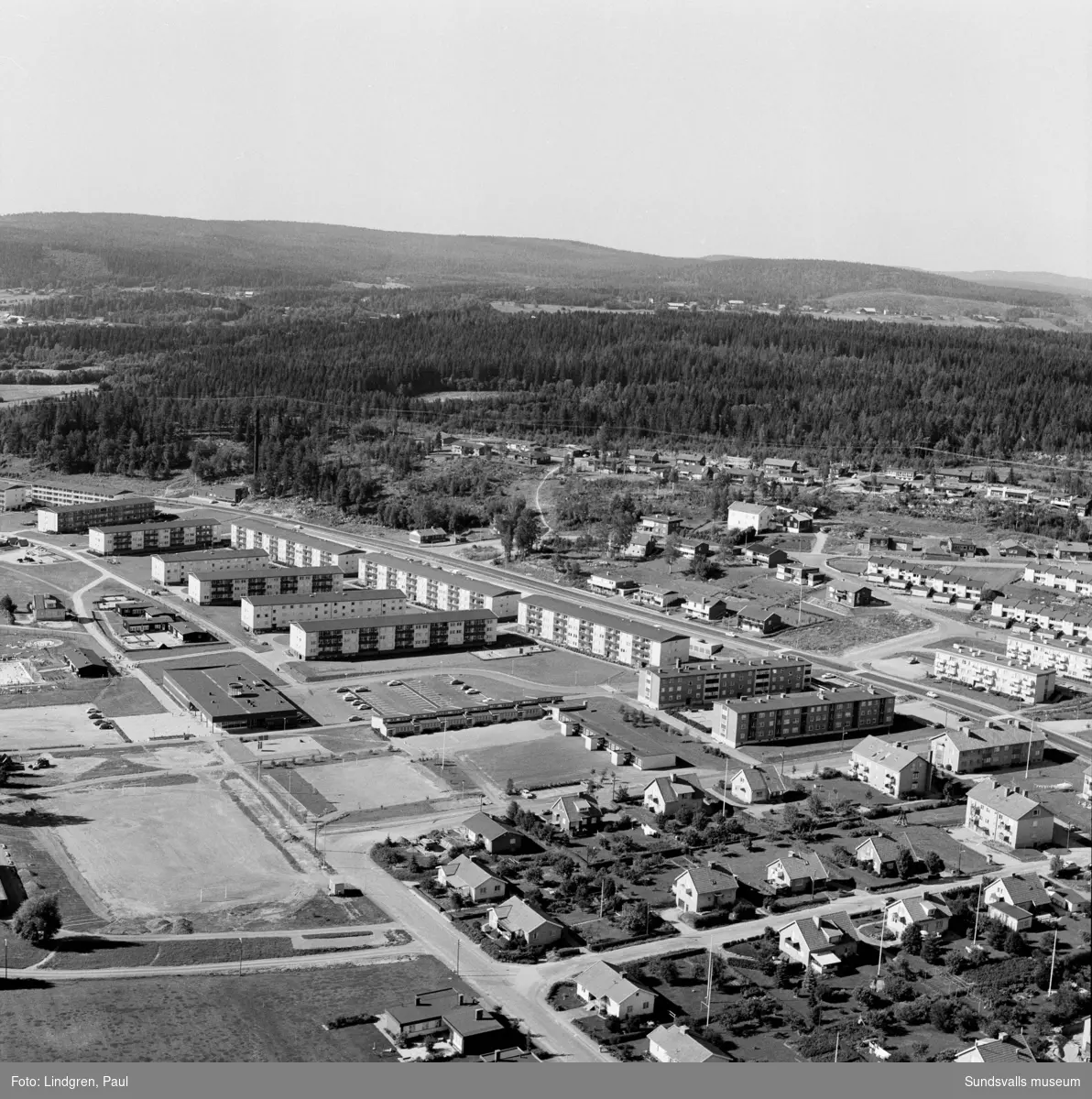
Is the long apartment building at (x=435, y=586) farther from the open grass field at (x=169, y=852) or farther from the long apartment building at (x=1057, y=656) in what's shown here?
the open grass field at (x=169, y=852)

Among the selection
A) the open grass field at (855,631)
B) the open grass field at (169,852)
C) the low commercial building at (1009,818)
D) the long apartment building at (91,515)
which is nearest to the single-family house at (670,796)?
the low commercial building at (1009,818)

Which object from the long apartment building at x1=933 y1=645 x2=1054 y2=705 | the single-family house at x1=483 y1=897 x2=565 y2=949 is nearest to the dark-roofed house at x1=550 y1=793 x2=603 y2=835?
the single-family house at x1=483 y1=897 x2=565 y2=949

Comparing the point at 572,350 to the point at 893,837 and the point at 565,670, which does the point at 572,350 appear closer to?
the point at 565,670

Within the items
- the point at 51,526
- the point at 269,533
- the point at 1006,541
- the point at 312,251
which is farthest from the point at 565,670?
the point at 312,251

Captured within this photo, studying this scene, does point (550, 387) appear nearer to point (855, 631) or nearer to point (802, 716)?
point (855, 631)

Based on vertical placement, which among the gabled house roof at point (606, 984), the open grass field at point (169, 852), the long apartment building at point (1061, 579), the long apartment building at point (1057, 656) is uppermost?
the long apartment building at point (1061, 579)

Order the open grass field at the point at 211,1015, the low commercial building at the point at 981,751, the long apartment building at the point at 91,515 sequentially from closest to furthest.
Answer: the open grass field at the point at 211,1015 < the low commercial building at the point at 981,751 < the long apartment building at the point at 91,515

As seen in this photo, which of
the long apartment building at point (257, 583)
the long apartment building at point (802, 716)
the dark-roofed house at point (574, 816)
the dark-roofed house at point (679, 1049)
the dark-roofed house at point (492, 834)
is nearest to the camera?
the dark-roofed house at point (679, 1049)

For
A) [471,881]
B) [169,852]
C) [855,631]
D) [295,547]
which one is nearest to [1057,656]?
[855,631]
